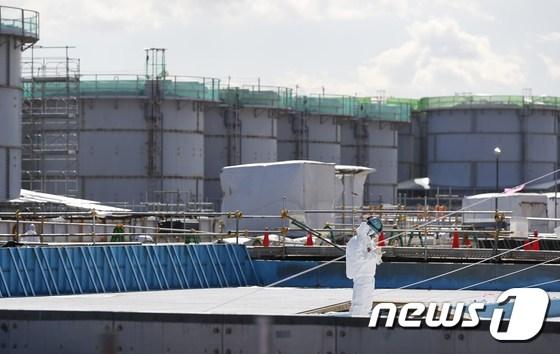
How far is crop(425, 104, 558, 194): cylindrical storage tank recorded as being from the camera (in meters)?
96.7

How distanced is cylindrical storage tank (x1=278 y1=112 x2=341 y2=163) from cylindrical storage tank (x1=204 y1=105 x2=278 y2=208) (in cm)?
610

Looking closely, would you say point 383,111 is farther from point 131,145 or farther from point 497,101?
point 131,145

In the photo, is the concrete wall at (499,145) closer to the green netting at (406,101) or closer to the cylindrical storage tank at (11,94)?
the green netting at (406,101)

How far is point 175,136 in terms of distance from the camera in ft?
227

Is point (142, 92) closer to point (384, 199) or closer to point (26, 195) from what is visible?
point (26, 195)

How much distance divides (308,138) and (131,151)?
1933 cm

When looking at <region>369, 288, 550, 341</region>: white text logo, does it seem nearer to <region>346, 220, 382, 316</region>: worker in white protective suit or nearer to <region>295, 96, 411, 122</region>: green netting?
<region>346, 220, 382, 316</region>: worker in white protective suit

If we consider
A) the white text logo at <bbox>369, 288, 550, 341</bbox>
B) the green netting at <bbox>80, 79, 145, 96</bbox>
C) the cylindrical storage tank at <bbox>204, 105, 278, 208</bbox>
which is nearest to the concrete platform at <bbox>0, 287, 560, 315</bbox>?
the white text logo at <bbox>369, 288, 550, 341</bbox>

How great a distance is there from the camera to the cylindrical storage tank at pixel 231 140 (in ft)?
247

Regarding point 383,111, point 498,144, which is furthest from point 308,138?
point 498,144

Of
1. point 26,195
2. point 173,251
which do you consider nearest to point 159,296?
point 173,251

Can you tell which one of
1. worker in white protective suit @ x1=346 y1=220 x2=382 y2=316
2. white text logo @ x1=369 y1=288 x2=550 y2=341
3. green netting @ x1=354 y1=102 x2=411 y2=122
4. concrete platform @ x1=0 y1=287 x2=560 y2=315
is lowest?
concrete platform @ x1=0 y1=287 x2=560 y2=315

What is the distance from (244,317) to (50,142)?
169 feet

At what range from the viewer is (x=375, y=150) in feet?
304
